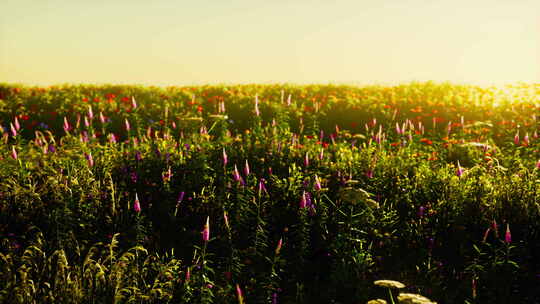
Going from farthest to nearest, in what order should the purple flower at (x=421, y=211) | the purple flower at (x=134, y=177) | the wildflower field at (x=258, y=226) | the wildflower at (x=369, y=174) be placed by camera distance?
the purple flower at (x=134, y=177) → the wildflower at (x=369, y=174) → the purple flower at (x=421, y=211) → the wildflower field at (x=258, y=226)

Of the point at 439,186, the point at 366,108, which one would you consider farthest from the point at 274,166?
the point at 366,108

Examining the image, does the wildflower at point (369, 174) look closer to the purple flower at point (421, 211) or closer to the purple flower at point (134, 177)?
the purple flower at point (421, 211)

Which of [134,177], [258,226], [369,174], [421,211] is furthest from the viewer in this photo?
[134,177]

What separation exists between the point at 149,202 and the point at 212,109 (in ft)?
23.7

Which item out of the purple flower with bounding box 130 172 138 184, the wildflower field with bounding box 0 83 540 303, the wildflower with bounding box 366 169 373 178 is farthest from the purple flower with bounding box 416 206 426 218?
the purple flower with bounding box 130 172 138 184

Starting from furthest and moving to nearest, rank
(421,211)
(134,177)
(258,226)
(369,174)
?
(134,177), (369,174), (421,211), (258,226)

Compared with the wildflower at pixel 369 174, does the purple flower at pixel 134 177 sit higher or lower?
lower

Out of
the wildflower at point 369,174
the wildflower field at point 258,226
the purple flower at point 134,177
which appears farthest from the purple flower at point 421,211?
the purple flower at point 134,177

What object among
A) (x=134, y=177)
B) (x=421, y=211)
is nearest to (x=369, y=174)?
(x=421, y=211)

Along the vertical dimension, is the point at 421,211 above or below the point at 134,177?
below

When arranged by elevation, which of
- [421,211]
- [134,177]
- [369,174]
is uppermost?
[369,174]

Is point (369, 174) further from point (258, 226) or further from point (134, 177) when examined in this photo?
point (134, 177)

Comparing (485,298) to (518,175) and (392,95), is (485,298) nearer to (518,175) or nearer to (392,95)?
(518,175)

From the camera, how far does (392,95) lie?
13469 mm
